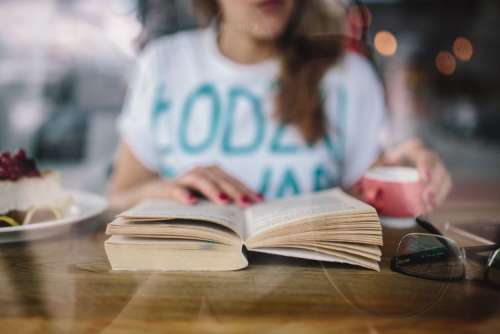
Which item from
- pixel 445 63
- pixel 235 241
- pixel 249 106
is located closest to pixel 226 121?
pixel 249 106

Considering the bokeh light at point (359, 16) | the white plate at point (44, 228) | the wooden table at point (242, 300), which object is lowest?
the wooden table at point (242, 300)

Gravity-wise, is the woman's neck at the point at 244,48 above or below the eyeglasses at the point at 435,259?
above

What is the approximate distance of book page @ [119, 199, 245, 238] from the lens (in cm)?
46

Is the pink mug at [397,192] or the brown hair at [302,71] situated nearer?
the pink mug at [397,192]

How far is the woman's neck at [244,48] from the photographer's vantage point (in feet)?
3.36

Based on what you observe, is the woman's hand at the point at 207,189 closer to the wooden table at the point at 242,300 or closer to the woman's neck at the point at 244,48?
the wooden table at the point at 242,300

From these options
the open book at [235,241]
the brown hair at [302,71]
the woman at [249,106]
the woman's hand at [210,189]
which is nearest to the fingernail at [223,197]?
the woman's hand at [210,189]

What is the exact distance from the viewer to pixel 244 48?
1.04 m

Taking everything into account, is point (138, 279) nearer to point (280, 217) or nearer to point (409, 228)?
point (280, 217)

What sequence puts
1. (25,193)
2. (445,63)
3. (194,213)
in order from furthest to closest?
(445,63) → (25,193) → (194,213)

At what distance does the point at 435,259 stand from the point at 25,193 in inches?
20.0

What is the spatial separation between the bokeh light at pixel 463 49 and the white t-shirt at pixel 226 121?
0.71ft

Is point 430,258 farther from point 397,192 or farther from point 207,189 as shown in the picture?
point 207,189

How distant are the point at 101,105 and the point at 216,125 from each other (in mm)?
241
